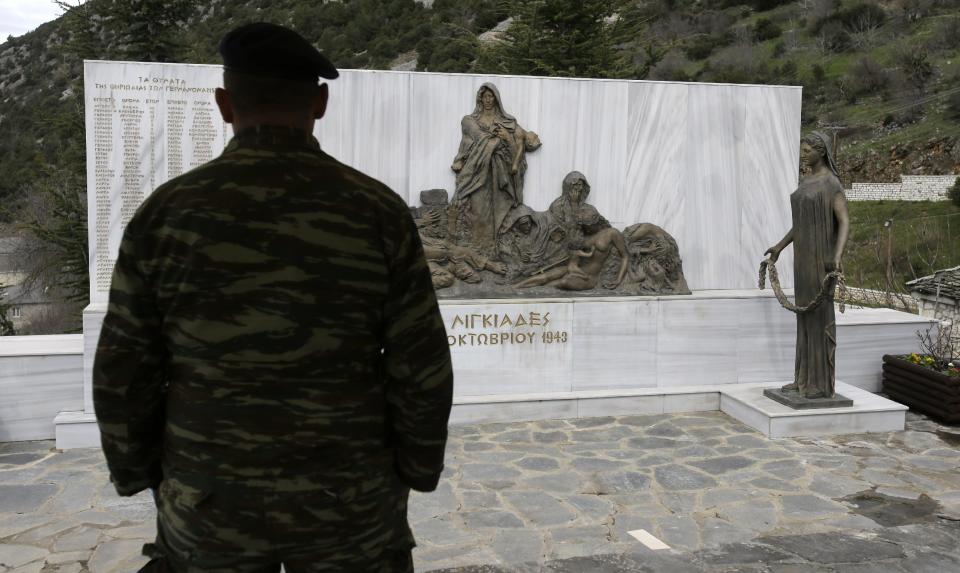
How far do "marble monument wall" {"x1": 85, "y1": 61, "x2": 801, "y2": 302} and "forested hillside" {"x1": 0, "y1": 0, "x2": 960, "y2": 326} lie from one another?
27.9 ft

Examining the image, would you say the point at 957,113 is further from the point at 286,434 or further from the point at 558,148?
the point at 286,434

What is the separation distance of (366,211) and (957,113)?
4150 centimetres

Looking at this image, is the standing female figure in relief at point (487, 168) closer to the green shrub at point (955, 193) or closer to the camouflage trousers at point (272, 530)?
the camouflage trousers at point (272, 530)

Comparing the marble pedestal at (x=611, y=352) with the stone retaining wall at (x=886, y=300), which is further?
the stone retaining wall at (x=886, y=300)

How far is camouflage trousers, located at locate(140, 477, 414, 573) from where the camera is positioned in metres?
1.99

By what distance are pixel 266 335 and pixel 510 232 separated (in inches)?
254

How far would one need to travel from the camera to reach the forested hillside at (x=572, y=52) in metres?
19.8

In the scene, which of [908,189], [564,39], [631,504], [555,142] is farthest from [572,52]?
[631,504]

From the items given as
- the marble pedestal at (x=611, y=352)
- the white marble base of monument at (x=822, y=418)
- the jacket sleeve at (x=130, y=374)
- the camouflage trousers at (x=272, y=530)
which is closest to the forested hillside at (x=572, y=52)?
the marble pedestal at (x=611, y=352)

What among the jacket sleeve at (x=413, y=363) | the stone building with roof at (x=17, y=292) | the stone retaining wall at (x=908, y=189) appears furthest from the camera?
the stone retaining wall at (x=908, y=189)

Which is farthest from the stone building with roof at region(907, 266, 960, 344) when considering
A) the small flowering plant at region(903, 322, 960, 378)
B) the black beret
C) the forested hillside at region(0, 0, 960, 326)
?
the black beret

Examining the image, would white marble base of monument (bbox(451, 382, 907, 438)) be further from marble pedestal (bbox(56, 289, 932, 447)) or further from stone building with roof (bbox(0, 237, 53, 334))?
stone building with roof (bbox(0, 237, 53, 334))

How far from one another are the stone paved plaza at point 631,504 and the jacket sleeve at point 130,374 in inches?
111

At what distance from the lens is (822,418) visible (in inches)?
293
